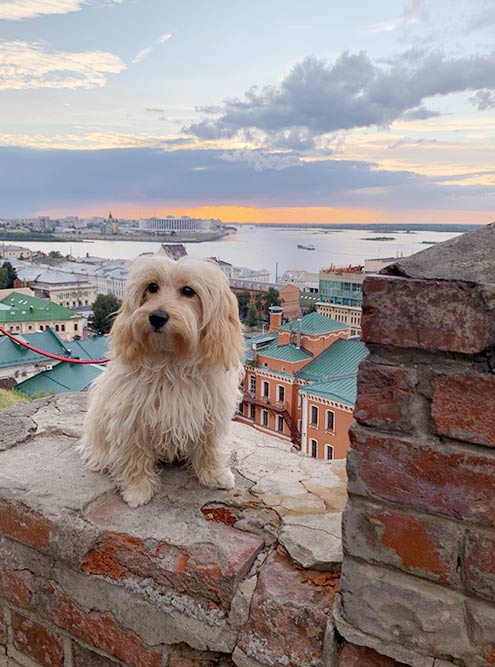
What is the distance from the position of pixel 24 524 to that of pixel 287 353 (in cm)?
829

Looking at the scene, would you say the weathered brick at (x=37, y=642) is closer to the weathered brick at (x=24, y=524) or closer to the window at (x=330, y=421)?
the weathered brick at (x=24, y=524)

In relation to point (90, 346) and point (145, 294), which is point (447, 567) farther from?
point (90, 346)

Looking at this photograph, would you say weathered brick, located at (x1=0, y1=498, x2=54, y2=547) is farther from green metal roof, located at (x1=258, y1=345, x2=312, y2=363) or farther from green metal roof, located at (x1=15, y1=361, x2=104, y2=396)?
green metal roof, located at (x1=258, y1=345, x2=312, y2=363)

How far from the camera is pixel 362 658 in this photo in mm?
1052

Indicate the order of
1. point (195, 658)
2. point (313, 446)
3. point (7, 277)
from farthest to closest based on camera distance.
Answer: point (7, 277), point (313, 446), point (195, 658)

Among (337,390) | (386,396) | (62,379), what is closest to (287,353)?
(337,390)

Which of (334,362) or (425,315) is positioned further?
(334,362)

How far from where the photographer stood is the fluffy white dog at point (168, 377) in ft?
4.85

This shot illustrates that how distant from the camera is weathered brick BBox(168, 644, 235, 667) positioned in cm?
129

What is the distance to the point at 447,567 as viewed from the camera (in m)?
0.94

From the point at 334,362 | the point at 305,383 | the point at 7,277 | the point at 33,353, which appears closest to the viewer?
the point at 305,383

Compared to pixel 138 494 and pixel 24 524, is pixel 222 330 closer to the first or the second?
pixel 138 494

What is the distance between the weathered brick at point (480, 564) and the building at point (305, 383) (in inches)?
219

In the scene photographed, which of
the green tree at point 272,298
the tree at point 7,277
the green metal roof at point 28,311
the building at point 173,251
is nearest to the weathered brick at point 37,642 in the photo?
the building at point 173,251
